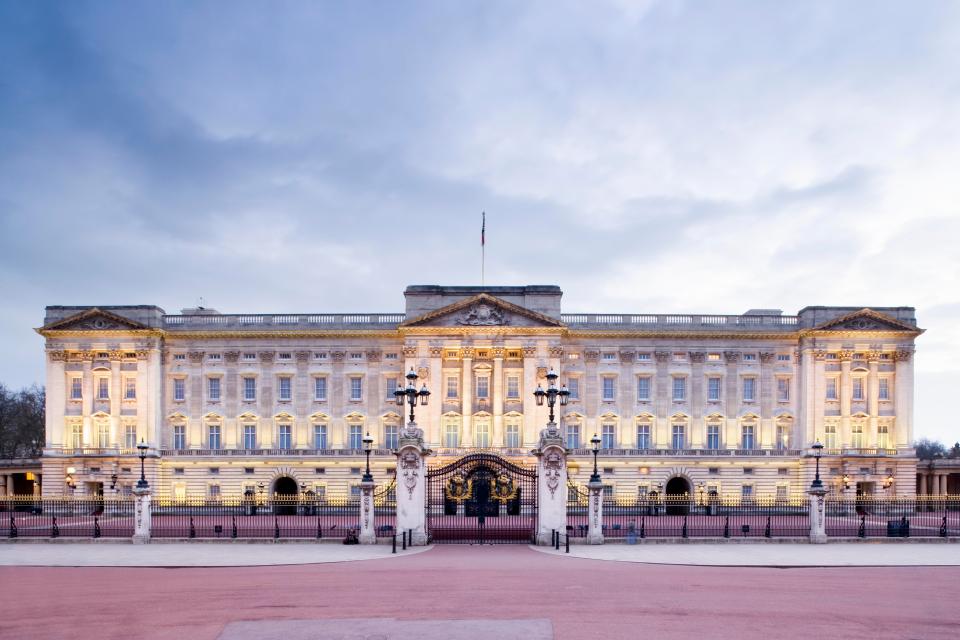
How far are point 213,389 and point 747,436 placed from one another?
→ 45.6 metres

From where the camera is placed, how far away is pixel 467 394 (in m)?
61.4

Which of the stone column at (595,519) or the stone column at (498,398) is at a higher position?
the stone column at (498,398)

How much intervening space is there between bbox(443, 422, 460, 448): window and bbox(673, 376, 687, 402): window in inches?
736

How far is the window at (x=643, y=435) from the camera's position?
206 ft

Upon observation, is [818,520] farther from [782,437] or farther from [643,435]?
[782,437]

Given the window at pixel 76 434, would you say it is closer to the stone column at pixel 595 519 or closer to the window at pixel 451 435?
the window at pixel 451 435

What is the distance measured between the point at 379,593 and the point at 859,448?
53.9 m

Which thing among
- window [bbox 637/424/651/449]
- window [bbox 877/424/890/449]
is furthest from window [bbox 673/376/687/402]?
window [bbox 877/424/890/449]

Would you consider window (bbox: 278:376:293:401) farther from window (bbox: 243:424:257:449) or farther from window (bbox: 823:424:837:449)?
window (bbox: 823:424:837:449)

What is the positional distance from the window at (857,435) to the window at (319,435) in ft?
145

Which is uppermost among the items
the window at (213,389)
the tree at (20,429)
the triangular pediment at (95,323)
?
the triangular pediment at (95,323)

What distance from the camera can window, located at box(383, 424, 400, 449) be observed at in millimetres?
62625

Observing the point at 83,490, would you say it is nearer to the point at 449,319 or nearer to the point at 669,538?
the point at 449,319

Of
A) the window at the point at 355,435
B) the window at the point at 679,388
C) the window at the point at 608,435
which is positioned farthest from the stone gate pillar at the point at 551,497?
the window at the point at 679,388
